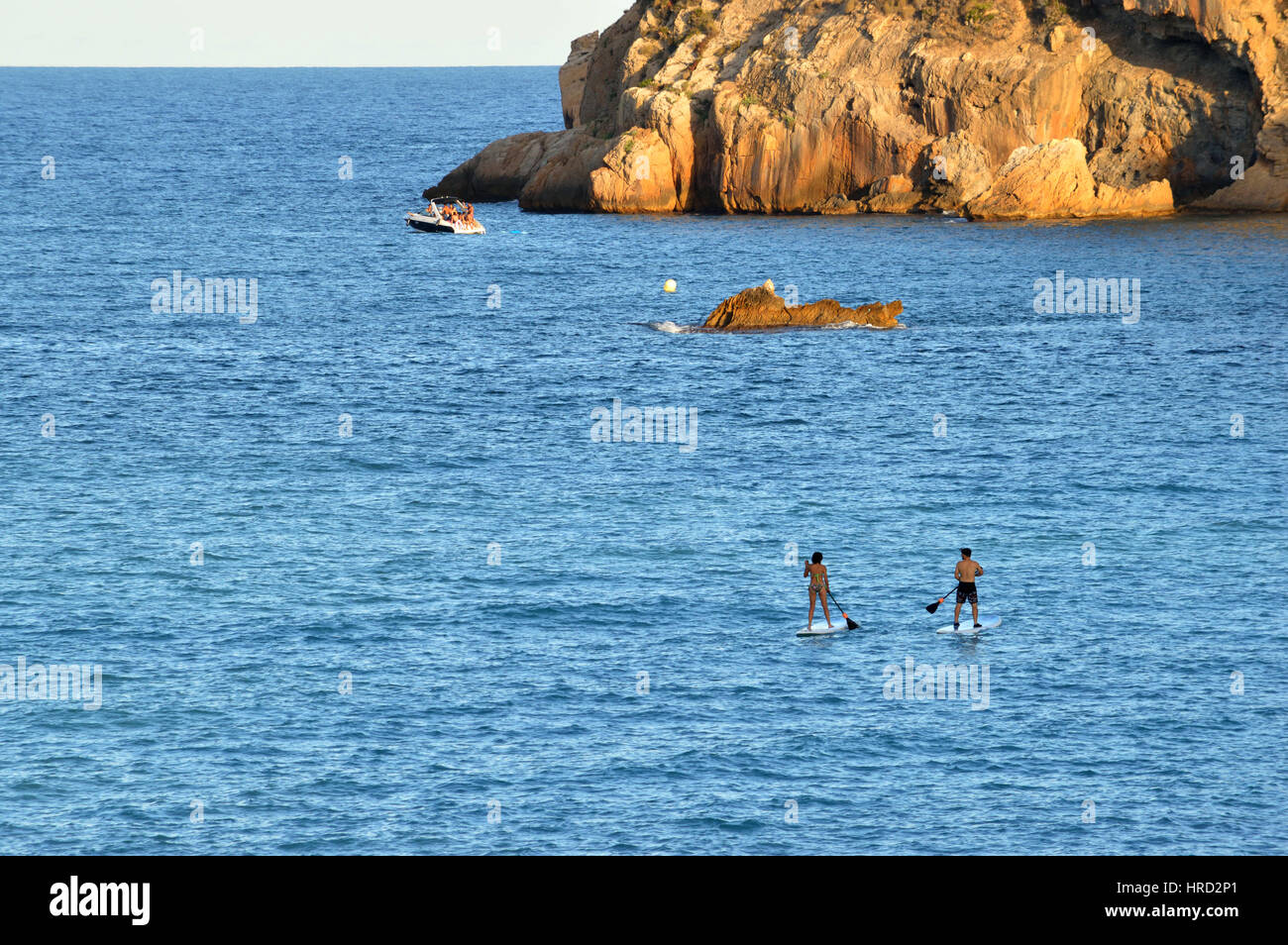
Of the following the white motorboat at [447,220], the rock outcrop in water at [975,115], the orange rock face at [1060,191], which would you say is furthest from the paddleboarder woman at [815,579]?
the white motorboat at [447,220]

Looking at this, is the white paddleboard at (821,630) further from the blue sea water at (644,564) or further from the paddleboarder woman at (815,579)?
the blue sea water at (644,564)

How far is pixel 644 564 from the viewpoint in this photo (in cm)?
4278

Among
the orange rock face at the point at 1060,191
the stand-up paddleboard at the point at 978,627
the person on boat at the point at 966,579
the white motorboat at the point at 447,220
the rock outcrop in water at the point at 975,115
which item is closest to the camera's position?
the person on boat at the point at 966,579

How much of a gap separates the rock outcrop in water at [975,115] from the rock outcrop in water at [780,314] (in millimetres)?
30491

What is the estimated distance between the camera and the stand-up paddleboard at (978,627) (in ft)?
120

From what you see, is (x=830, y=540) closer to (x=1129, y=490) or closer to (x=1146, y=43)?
(x=1129, y=490)

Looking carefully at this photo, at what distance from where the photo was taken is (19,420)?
59.6 metres

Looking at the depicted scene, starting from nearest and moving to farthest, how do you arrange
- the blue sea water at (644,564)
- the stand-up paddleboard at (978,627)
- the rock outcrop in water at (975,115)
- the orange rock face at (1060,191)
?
the blue sea water at (644,564), the stand-up paddleboard at (978,627), the rock outcrop in water at (975,115), the orange rock face at (1060,191)

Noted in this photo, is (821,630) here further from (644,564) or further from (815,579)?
(644,564)

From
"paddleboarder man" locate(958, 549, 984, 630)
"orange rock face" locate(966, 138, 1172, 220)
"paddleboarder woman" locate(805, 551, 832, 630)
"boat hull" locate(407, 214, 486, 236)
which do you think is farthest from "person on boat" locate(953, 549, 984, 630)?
"boat hull" locate(407, 214, 486, 236)

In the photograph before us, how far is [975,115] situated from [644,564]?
224 ft

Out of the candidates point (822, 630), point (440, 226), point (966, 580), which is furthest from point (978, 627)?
point (440, 226)

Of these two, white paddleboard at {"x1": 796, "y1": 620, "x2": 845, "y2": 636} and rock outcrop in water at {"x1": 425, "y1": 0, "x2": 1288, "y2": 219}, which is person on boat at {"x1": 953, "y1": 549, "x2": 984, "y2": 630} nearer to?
white paddleboard at {"x1": 796, "y1": 620, "x2": 845, "y2": 636}

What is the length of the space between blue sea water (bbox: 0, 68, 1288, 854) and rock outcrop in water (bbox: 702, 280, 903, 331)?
48.0 inches
